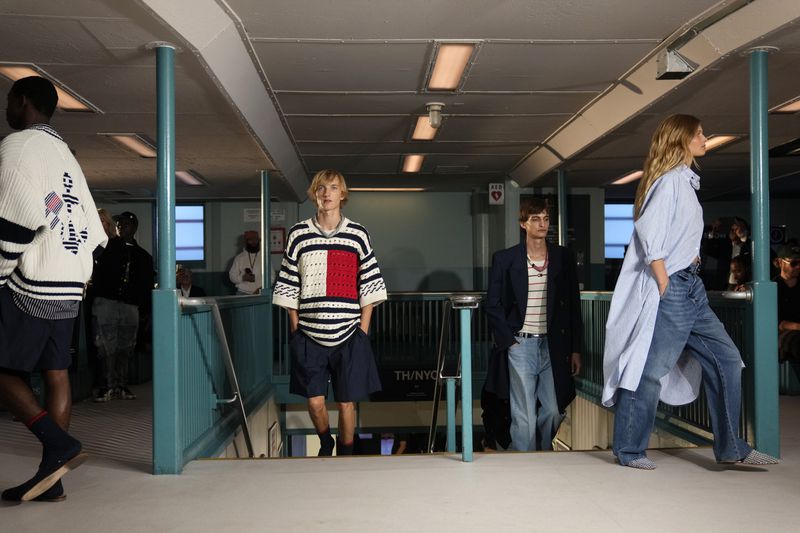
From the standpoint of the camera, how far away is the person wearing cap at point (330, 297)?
189 inches

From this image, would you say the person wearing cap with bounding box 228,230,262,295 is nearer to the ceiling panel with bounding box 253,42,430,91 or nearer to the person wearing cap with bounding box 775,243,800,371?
the ceiling panel with bounding box 253,42,430,91

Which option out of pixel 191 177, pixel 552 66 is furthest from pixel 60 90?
pixel 191 177

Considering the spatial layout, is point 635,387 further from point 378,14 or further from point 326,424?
point 378,14

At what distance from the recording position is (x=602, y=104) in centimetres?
736

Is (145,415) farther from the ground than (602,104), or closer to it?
closer to it

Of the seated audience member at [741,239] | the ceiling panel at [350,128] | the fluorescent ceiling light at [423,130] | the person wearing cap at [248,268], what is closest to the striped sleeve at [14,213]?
the ceiling panel at [350,128]

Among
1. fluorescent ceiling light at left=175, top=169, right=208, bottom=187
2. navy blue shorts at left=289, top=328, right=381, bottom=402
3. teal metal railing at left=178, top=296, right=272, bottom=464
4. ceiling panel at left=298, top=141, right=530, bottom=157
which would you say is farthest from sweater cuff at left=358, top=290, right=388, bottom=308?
fluorescent ceiling light at left=175, top=169, right=208, bottom=187

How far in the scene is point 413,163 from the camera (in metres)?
10.6

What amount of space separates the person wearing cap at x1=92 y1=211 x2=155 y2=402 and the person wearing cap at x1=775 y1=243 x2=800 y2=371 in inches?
230

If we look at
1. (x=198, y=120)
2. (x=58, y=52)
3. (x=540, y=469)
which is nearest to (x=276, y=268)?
(x=198, y=120)

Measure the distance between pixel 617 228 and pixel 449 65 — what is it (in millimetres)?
8903

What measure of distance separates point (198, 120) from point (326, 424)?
10.8 ft

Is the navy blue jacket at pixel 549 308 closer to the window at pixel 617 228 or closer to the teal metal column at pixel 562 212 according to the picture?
the teal metal column at pixel 562 212

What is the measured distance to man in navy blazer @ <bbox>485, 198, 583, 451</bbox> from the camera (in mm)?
5328
